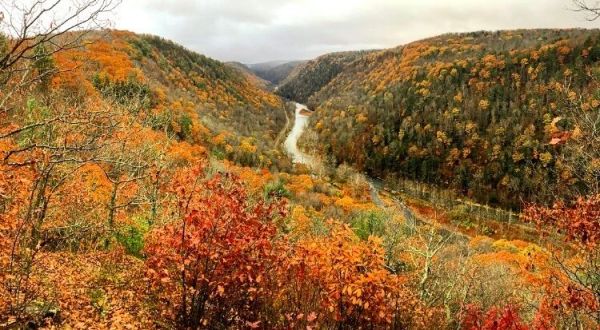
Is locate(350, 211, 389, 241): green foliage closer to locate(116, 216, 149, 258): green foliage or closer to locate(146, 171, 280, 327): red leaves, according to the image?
locate(116, 216, 149, 258): green foliage

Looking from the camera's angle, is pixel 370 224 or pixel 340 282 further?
pixel 370 224

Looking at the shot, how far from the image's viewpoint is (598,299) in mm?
10719

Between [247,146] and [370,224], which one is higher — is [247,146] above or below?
above

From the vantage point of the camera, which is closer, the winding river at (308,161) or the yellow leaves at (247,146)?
the yellow leaves at (247,146)

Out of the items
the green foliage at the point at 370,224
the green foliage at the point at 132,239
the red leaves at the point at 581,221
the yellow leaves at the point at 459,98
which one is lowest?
the green foliage at the point at 370,224

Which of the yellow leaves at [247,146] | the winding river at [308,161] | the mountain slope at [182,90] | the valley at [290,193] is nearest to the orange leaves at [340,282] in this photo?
the valley at [290,193]

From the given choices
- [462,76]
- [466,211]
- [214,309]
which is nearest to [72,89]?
[214,309]

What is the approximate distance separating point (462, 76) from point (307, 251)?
561 feet

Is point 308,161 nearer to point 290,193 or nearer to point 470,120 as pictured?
point 470,120

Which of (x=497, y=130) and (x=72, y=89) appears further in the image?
(x=497, y=130)

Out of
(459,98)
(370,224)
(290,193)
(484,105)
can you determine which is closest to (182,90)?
(290,193)

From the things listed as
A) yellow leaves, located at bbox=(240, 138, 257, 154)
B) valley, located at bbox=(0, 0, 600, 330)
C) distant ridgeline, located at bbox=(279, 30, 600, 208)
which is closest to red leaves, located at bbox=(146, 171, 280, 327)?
valley, located at bbox=(0, 0, 600, 330)

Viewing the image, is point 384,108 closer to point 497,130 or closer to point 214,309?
point 497,130

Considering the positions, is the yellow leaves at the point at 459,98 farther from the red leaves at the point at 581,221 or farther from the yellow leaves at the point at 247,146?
the red leaves at the point at 581,221
